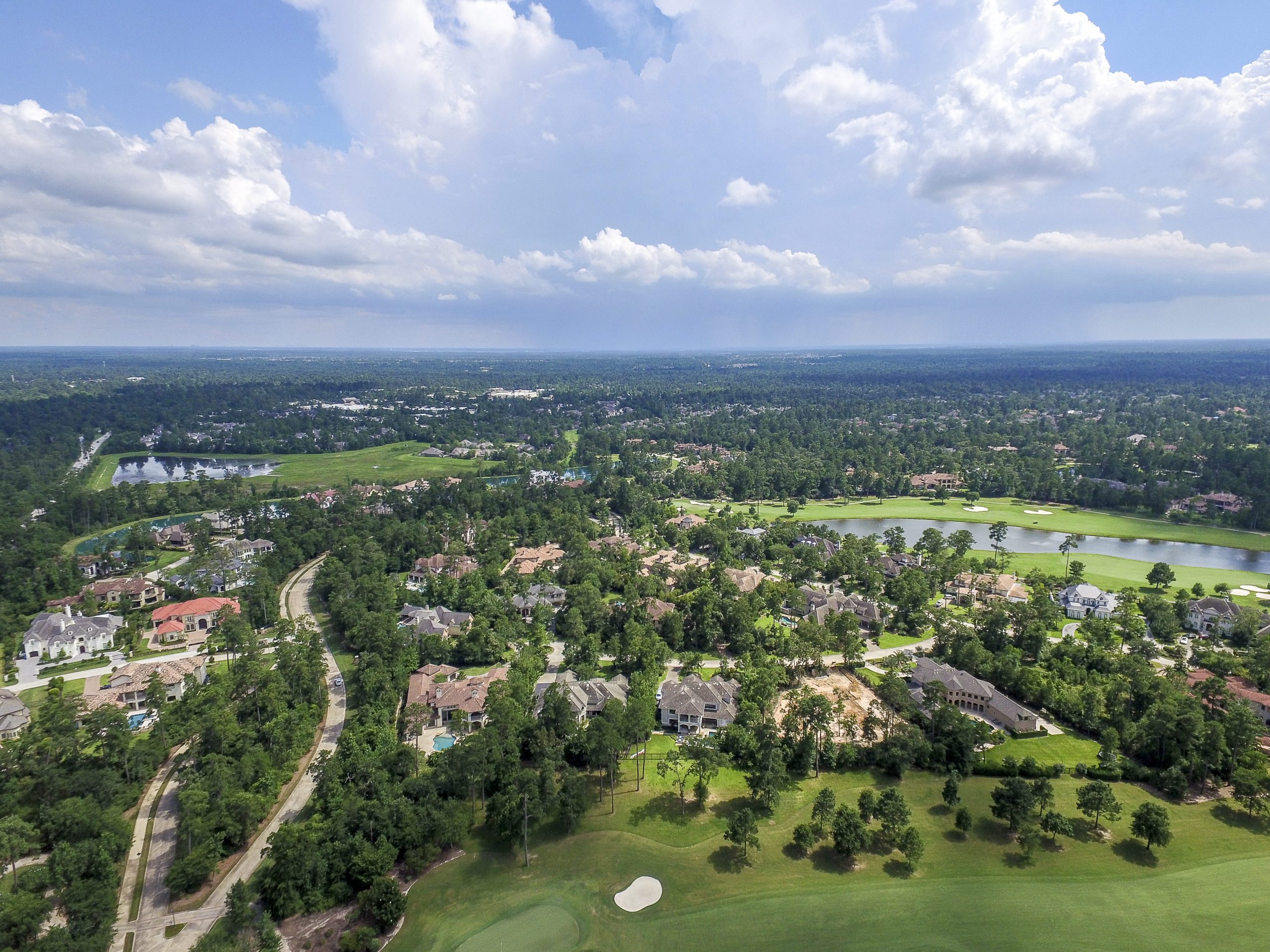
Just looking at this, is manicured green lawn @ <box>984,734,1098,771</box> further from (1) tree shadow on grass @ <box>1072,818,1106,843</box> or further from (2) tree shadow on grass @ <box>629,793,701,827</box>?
(2) tree shadow on grass @ <box>629,793,701,827</box>

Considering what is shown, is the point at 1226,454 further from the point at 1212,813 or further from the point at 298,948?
the point at 298,948

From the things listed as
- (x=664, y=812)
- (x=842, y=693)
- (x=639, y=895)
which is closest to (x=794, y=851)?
(x=664, y=812)

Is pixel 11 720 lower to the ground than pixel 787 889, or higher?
higher

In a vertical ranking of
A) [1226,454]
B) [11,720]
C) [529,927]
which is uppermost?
[1226,454]

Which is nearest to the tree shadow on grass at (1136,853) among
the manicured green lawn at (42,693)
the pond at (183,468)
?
the manicured green lawn at (42,693)

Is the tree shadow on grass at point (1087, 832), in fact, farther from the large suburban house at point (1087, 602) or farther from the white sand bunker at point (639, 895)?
the large suburban house at point (1087, 602)

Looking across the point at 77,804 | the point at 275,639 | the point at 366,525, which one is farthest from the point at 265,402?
the point at 77,804
